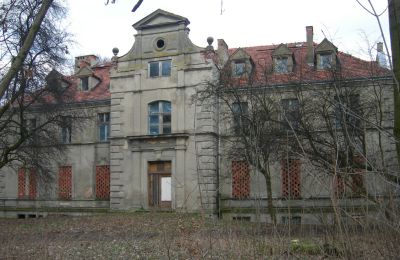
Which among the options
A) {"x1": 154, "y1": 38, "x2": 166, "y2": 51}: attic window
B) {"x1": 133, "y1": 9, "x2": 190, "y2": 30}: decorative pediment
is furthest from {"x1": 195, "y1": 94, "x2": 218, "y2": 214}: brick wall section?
{"x1": 133, "y1": 9, "x2": 190, "y2": 30}: decorative pediment

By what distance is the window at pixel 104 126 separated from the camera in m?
30.3

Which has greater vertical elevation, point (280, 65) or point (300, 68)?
point (280, 65)

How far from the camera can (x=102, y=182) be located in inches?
1179

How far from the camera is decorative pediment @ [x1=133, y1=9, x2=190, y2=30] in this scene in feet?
90.4

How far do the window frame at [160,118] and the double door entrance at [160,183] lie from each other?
1.75 metres

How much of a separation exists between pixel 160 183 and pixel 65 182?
23.7 ft

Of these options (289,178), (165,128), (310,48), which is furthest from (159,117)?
(289,178)

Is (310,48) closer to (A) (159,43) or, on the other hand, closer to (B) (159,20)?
(A) (159,43)

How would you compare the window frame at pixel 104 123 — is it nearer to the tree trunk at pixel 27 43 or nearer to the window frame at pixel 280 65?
the window frame at pixel 280 65

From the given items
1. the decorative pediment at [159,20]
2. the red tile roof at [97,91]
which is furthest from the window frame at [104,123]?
the decorative pediment at [159,20]

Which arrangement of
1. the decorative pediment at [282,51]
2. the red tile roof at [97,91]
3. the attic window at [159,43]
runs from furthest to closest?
the red tile roof at [97,91] < the attic window at [159,43] < the decorative pediment at [282,51]

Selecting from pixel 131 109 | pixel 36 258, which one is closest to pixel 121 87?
pixel 131 109

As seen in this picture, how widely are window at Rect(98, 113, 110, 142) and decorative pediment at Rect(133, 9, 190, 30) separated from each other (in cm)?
587

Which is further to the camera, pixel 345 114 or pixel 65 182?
pixel 65 182
